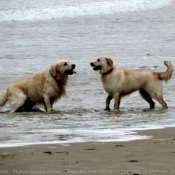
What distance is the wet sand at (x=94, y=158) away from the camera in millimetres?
5922

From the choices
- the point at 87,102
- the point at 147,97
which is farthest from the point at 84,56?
the point at 147,97

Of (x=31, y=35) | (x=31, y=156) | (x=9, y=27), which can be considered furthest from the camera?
(x=9, y=27)

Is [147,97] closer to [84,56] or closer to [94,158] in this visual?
[94,158]

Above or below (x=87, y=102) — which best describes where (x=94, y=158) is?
above

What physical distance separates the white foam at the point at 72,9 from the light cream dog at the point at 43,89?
18.6m

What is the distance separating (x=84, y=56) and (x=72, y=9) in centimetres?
1454

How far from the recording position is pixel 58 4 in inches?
1458

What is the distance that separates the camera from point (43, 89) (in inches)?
488

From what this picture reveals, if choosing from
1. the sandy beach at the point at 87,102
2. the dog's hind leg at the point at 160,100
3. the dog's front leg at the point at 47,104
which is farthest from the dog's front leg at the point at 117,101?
the dog's front leg at the point at 47,104

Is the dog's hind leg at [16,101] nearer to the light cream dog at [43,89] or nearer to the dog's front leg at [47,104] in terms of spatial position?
the light cream dog at [43,89]

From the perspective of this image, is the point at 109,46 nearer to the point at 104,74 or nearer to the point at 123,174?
the point at 104,74

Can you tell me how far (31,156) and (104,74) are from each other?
614cm

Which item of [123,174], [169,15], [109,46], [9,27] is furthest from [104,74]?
[169,15]

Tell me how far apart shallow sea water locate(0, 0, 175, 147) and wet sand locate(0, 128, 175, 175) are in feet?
1.69
